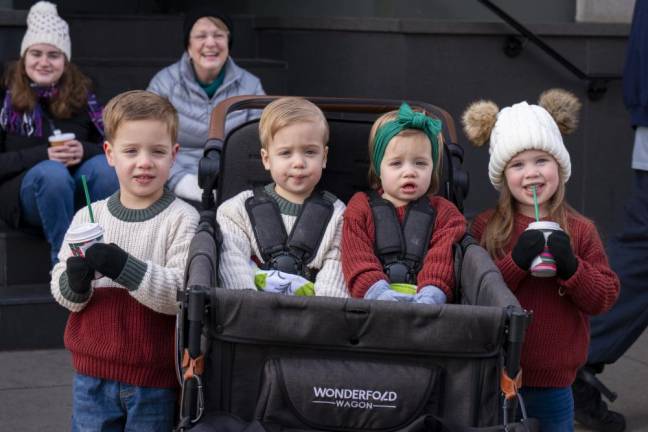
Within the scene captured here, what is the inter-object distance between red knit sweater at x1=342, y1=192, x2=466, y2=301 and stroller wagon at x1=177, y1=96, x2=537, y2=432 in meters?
0.49

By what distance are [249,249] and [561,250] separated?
1028 mm

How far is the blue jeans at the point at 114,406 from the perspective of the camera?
12.9ft

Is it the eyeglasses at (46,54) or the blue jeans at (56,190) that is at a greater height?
the eyeglasses at (46,54)

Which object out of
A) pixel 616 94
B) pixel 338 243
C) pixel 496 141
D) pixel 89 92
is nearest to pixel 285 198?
pixel 338 243

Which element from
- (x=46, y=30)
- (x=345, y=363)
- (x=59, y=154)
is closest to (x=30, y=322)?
(x=59, y=154)

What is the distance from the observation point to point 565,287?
3875mm

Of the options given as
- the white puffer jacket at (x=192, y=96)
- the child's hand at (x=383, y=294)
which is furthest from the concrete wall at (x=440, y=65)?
the child's hand at (x=383, y=294)

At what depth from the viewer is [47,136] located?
6375 mm

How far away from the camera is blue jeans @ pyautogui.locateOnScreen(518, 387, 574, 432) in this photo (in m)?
4.03

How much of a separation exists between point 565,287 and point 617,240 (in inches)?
65.9

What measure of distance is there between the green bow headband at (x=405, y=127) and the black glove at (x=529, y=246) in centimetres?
56

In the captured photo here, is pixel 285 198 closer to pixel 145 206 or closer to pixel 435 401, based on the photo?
pixel 145 206

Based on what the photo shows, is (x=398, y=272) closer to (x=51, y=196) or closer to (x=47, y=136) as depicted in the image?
(x=51, y=196)

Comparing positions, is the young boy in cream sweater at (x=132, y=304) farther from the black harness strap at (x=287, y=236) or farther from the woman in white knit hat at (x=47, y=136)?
the woman in white knit hat at (x=47, y=136)
